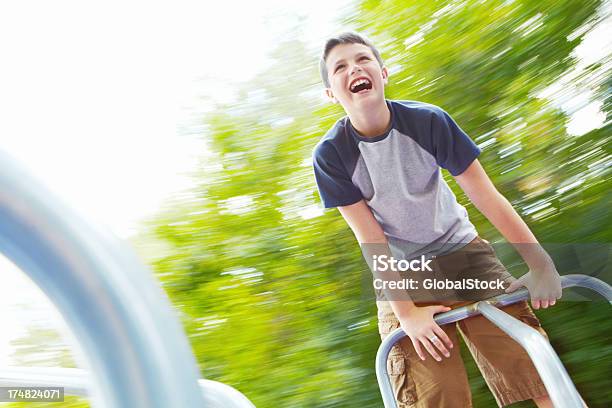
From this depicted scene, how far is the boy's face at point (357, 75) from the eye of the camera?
94cm

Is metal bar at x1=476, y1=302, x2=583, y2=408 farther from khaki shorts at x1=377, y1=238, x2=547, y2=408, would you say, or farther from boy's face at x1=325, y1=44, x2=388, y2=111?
boy's face at x1=325, y1=44, x2=388, y2=111

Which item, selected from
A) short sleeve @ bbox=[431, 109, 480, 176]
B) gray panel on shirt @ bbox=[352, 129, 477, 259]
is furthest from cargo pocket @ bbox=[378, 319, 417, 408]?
Answer: short sleeve @ bbox=[431, 109, 480, 176]

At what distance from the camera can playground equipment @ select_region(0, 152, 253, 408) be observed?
0.38 ft

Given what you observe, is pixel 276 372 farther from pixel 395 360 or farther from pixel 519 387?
pixel 519 387

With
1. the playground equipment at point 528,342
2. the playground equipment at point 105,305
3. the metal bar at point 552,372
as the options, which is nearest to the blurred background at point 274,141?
the playground equipment at point 528,342

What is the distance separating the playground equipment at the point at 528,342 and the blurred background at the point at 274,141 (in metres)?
0.11

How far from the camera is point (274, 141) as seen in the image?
4.10 feet

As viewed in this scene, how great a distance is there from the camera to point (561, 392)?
55cm

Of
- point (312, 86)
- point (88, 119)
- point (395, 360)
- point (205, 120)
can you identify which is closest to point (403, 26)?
point (312, 86)

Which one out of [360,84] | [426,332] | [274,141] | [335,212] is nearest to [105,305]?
[426,332]

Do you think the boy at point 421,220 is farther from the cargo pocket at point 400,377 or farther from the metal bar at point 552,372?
the metal bar at point 552,372

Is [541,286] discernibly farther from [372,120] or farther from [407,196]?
[372,120]

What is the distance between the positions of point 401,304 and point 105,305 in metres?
0.78

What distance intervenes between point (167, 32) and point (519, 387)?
101 cm
